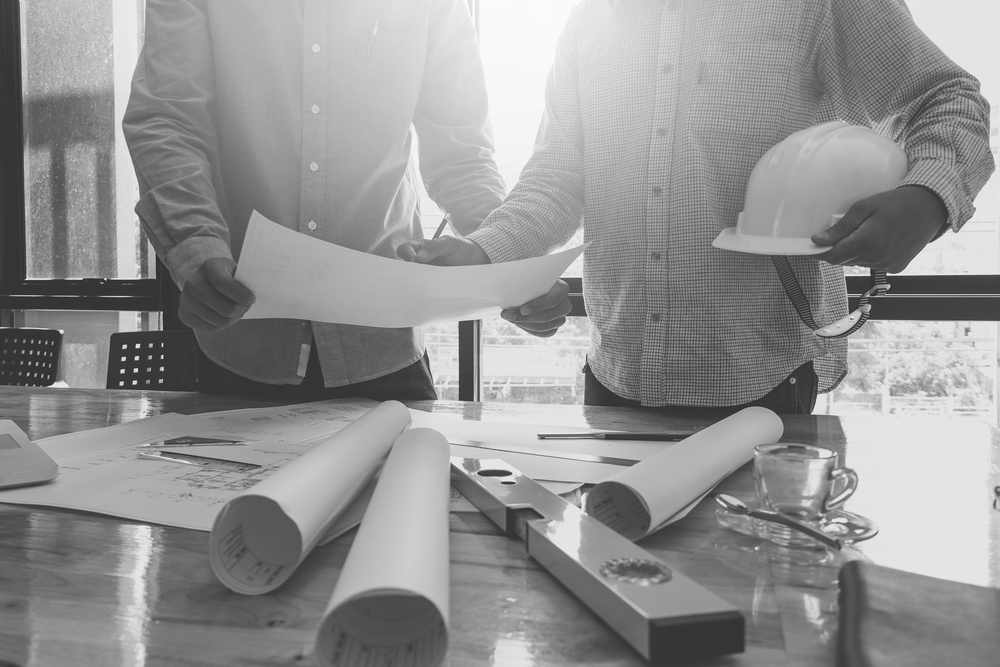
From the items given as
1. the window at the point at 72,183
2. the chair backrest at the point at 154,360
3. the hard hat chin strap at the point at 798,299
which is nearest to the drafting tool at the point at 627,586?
the hard hat chin strap at the point at 798,299

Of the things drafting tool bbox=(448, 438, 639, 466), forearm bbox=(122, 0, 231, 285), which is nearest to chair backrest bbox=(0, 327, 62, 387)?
forearm bbox=(122, 0, 231, 285)

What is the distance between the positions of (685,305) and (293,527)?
0.98 meters

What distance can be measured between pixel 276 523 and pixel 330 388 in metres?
1.00

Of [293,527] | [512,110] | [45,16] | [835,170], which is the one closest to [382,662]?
[293,527]

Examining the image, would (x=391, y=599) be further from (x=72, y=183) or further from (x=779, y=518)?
(x=72, y=183)

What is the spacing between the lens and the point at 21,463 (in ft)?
2.50

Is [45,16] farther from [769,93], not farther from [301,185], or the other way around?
[769,93]

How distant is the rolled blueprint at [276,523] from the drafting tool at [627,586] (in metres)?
0.15

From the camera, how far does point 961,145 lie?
1125 mm

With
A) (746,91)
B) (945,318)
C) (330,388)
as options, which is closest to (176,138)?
(330,388)

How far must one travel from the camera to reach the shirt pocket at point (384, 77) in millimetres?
1553

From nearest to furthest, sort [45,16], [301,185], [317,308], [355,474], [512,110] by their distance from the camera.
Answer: [355,474] < [317,308] < [301,185] < [512,110] < [45,16]

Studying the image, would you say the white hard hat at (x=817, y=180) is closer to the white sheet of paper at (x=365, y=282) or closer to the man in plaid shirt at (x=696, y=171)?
the man in plaid shirt at (x=696, y=171)

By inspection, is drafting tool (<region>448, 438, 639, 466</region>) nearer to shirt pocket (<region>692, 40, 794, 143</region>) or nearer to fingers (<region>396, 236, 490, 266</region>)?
fingers (<region>396, 236, 490, 266</region>)
